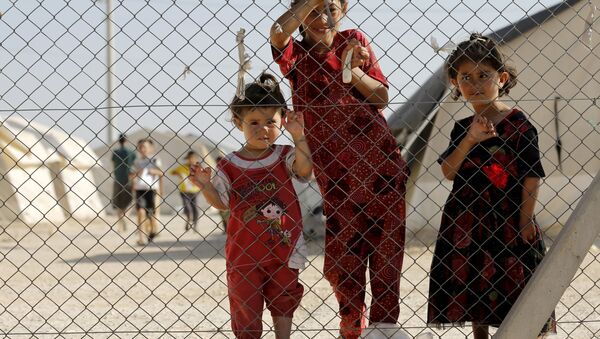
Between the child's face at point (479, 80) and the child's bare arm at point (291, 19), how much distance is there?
0.68 meters

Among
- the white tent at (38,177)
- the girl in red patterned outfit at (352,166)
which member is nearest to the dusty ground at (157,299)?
the girl in red patterned outfit at (352,166)

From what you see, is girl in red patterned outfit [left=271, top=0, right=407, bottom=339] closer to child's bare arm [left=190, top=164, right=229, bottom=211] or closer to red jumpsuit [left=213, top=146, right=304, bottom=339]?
red jumpsuit [left=213, top=146, right=304, bottom=339]

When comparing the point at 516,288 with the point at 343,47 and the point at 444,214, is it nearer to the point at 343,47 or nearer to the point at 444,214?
the point at 444,214

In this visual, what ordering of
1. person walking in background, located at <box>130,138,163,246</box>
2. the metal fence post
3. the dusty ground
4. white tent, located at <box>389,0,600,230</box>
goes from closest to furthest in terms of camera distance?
1. the metal fence post
2. the dusty ground
3. white tent, located at <box>389,0,600,230</box>
4. person walking in background, located at <box>130,138,163,246</box>

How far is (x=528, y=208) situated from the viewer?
4.13 metres

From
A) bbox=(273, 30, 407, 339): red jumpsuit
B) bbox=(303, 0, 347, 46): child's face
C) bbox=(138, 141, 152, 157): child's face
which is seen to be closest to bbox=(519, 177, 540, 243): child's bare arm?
bbox=(273, 30, 407, 339): red jumpsuit

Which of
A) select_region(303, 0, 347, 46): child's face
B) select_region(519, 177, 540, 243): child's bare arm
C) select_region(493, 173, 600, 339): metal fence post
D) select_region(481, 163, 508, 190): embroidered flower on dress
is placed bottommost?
select_region(493, 173, 600, 339): metal fence post

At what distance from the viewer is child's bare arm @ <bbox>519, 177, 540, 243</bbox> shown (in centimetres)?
411

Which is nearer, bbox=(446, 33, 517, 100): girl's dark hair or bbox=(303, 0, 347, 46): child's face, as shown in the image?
bbox=(303, 0, 347, 46): child's face

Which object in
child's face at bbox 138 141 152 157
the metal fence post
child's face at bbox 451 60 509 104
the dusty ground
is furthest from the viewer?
child's face at bbox 138 141 152 157

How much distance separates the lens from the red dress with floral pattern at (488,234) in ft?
13.5

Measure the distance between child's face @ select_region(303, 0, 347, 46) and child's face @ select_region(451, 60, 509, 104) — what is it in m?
0.53

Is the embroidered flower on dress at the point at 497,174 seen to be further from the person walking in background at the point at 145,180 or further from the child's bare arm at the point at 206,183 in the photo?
the person walking in background at the point at 145,180

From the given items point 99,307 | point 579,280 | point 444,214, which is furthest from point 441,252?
point 579,280
